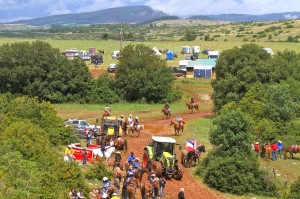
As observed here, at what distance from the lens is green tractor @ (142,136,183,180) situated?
88.2 feet

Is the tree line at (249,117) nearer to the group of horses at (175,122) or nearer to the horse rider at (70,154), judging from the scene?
the group of horses at (175,122)

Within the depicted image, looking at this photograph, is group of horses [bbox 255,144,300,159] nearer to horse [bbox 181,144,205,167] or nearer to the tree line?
the tree line

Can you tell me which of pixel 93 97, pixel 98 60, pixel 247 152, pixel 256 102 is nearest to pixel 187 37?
pixel 98 60

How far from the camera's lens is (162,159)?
2731 cm

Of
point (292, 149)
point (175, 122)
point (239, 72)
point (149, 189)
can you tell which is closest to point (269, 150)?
point (292, 149)

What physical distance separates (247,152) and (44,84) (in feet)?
106

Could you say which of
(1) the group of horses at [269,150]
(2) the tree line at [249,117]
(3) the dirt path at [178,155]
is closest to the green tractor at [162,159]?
(3) the dirt path at [178,155]

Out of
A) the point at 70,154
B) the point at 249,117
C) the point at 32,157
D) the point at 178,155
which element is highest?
the point at 32,157

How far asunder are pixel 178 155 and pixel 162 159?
7.15 metres

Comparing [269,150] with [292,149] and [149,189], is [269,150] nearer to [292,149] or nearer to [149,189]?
[292,149]

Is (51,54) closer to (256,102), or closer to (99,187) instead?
(256,102)

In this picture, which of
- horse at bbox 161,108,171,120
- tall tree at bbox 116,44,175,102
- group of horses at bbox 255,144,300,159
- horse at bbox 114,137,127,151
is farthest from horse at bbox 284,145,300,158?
tall tree at bbox 116,44,175,102

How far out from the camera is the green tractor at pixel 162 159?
26891mm

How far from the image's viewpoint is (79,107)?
185 ft
